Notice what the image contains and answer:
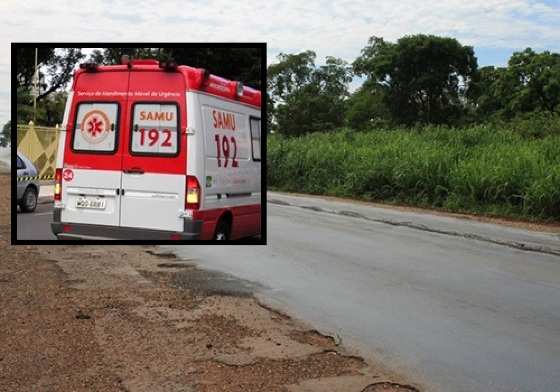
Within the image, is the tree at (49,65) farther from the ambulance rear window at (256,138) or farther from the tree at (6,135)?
the ambulance rear window at (256,138)

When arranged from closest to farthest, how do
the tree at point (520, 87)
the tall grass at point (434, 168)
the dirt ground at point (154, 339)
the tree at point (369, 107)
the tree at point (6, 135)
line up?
1. the tree at point (6, 135)
2. the dirt ground at point (154, 339)
3. the tall grass at point (434, 168)
4. the tree at point (520, 87)
5. the tree at point (369, 107)

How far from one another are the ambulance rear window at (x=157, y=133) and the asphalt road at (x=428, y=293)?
284cm

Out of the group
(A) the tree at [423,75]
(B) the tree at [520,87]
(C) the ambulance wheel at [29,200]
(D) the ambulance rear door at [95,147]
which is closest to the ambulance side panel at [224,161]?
(D) the ambulance rear door at [95,147]

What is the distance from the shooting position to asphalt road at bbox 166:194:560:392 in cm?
534

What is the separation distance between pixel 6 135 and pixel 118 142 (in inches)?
16.7

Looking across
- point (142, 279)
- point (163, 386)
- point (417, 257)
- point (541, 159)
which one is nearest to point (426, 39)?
point (541, 159)

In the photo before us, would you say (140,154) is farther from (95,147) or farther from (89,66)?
(89,66)

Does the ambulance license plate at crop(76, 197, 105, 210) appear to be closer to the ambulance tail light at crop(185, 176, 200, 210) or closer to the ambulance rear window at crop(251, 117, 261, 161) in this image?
the ambulance tail light at crop(185, 176, 200, 210)

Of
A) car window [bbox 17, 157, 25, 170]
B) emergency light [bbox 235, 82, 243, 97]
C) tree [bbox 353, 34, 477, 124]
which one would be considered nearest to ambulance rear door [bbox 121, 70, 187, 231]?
emergency light [bbox 235, 82, 243, 97]

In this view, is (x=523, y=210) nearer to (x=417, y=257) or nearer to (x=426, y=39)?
(x=417, y=257)

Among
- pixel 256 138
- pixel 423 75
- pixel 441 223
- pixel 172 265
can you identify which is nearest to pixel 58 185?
pixel 256 138

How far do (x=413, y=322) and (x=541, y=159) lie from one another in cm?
1412

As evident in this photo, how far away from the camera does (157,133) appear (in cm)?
288

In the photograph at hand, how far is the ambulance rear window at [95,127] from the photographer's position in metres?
2.84
